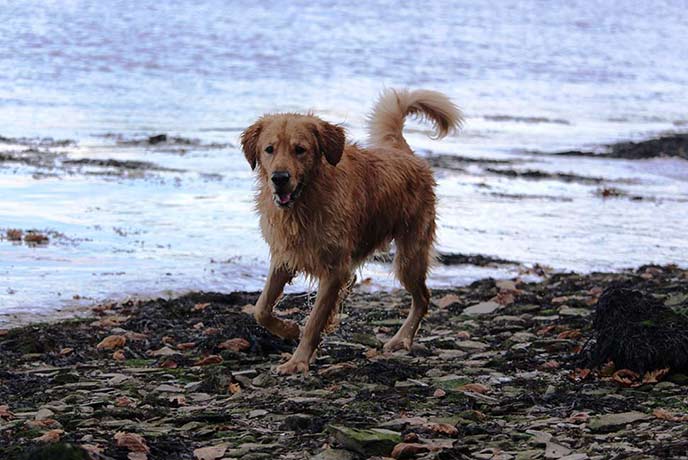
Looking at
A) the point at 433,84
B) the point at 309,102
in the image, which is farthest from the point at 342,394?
the point at 433,84

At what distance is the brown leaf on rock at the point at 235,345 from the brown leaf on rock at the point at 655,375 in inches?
106

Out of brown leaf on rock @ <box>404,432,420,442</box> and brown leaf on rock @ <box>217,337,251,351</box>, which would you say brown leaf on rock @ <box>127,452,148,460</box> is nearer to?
brown leaf on rock @ <box>404,432,420,442</box>

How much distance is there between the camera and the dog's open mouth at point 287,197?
6.91 metres

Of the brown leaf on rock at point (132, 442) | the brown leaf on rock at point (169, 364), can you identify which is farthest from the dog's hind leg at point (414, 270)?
the brown leaf on rock at point (132, 442)

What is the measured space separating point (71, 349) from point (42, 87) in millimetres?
22340

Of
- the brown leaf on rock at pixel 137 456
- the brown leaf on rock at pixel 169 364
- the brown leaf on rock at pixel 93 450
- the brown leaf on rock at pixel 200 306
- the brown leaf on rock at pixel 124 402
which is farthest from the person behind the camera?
the brown leaf on rock at pixel 200 306

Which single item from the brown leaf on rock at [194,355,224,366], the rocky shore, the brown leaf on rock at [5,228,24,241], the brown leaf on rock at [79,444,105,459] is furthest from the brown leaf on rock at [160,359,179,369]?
the brown leaf on rock at [5,228,24,241]

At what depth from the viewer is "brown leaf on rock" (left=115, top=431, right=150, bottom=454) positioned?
16.5ft

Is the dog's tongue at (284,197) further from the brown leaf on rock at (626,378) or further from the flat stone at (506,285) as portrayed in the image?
the flat stone at (506,285)

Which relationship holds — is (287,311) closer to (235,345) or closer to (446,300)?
(446,300)

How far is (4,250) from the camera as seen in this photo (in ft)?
35.2

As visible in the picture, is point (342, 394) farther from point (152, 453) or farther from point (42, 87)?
point (42, 87)

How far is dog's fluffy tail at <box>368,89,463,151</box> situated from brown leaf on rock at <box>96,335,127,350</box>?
249cm

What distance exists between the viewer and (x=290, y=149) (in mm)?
6938
